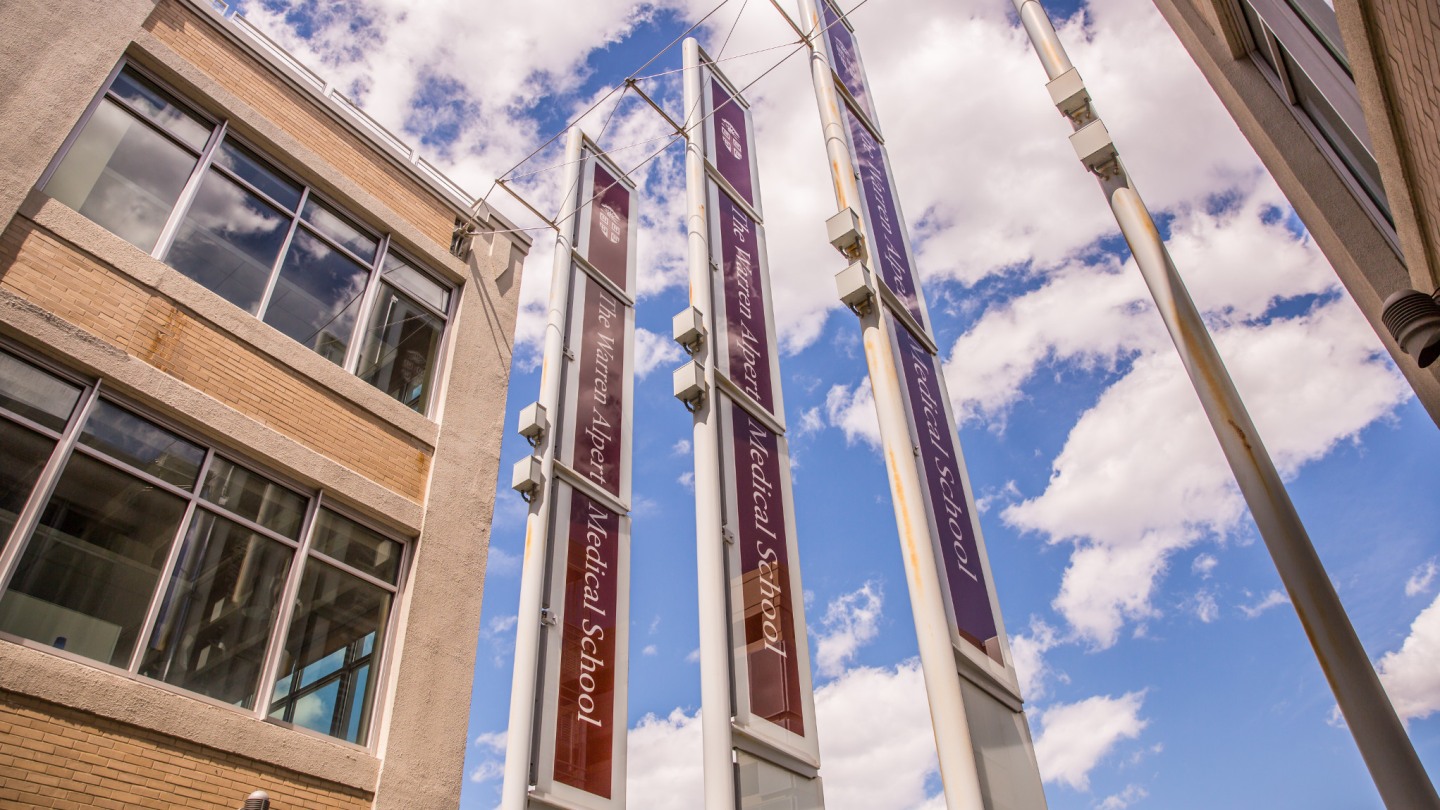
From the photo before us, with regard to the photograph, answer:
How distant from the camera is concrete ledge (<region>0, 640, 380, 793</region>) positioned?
23.7 feet

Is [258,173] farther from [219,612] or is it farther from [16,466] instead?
[219,612]

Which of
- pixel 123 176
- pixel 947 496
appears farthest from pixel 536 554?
pixel 123 176

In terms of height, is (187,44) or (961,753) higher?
(187,44)

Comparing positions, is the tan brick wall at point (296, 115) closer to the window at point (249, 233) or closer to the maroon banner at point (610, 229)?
the window at point (249, 233)

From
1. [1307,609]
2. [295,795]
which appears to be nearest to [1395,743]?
[1307,609]

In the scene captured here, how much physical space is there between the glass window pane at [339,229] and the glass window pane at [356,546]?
354 cm

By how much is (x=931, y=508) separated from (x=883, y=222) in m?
3.68

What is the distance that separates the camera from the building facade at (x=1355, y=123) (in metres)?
4.03

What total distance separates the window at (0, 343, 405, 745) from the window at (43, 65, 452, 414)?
1943 millimetres

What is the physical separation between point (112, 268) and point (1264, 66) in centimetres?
1004

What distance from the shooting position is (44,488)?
7.98m

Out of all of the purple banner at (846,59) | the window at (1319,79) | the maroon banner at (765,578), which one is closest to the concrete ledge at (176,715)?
the maroon banner at (765,578)

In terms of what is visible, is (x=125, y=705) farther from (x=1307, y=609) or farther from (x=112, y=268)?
(x=1307, y=609)

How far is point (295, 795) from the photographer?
846cm
